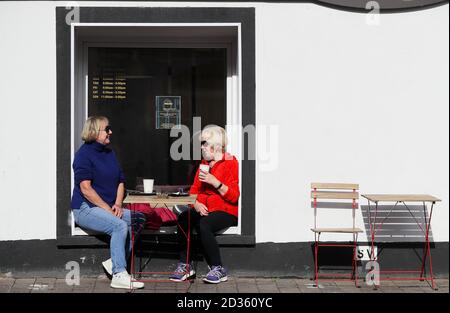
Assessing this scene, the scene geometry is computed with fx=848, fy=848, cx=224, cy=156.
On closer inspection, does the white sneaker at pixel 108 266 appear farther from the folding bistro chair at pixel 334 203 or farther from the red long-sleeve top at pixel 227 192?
the folding bistro chair at pixel 334 203

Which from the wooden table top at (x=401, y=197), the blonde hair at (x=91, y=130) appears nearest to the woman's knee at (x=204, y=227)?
the blonde hair at (x=91, y=130)

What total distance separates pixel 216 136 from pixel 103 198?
122 cm

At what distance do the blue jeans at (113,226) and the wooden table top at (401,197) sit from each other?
2.28 meters

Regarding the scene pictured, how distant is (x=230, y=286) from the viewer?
789 cm

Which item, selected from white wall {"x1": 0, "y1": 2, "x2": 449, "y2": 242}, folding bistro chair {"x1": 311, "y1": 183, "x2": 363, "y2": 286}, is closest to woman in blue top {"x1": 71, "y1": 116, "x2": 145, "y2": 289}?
white wall {"x1": 0, "y1": 2, "x2": 449, "y2": 242}

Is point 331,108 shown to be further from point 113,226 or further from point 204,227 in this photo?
point 113,226

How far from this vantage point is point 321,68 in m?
8.21

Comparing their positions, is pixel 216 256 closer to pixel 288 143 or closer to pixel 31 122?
pixel 288 143

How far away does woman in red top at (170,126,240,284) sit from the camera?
7953 mm

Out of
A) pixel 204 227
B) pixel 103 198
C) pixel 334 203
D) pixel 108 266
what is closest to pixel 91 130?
pixel 103 198

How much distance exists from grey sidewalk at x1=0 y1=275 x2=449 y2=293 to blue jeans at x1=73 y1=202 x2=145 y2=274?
29 centimetres

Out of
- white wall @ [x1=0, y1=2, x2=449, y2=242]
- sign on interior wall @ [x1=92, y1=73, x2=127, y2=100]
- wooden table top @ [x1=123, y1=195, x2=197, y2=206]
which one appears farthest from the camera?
sign on interior wall @ [x1=92, y1=73, x2=127, y2=100]

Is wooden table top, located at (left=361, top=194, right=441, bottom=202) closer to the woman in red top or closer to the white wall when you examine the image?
the white wall
